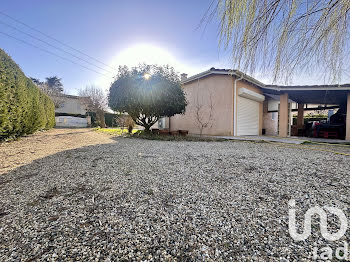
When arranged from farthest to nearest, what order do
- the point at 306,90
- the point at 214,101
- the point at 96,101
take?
the point at 96,101
the point at 214,101
the point at 306,90

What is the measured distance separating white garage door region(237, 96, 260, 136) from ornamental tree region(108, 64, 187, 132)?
3632mm

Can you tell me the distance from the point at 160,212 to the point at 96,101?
22348 millimetres

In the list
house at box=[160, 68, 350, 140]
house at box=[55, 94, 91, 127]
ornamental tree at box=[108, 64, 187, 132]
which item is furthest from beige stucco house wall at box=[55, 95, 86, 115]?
house at box=[160, 68, 350, 140]

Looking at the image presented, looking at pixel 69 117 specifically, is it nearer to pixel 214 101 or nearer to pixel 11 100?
pixel 11 100

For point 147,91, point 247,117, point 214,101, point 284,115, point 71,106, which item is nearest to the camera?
point 147,91

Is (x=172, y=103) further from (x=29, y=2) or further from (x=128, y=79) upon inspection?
(x=29, y=2)

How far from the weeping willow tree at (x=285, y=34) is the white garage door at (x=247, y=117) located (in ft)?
25.0

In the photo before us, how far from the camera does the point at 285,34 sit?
57.2 inches

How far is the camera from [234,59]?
1.60m

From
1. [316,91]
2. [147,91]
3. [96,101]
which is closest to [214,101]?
[147,91]

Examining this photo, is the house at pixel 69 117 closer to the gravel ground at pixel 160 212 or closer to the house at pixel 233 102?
the house at pixel 233 102

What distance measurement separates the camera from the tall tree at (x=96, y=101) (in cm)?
1930

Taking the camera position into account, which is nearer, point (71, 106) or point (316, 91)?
point (316, 91)

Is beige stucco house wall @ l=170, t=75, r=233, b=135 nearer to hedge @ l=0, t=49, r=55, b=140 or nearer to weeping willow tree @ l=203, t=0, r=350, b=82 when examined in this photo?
weeping willow tree @ l=203, t=0, r=350, b=82
